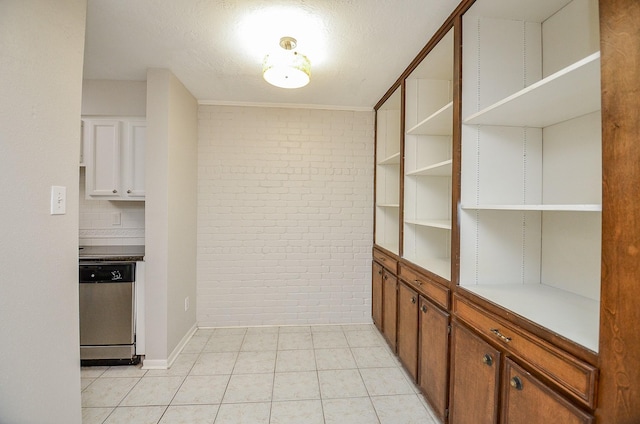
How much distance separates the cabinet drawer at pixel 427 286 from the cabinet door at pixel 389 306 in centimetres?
22

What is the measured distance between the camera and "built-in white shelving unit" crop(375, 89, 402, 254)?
118 inches

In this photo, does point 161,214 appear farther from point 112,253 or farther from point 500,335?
point 500,335

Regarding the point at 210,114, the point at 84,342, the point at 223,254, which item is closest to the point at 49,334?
the point at 84,342

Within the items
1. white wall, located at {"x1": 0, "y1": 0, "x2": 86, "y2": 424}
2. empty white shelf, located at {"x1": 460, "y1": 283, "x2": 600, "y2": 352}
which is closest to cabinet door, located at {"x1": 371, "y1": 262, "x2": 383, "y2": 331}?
empty white shelf, located at {"x1": 460, "y1": 283, "x2": 600, "y2": 352}

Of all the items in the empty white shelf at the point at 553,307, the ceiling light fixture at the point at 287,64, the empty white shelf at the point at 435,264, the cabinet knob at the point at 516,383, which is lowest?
the cabinet knob at the point at 516,383

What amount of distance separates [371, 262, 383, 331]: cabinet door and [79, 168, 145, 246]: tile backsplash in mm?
2445

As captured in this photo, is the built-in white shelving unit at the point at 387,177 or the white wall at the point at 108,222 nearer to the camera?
the white wall at the point at 108,222

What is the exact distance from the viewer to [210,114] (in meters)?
2.98

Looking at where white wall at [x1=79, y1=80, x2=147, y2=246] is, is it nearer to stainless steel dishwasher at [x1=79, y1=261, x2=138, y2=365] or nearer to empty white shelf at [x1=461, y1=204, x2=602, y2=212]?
stainless steel dishwasher at [x1=79, y1=261, x2=138, y2=365]

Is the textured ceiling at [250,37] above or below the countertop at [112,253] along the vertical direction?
above

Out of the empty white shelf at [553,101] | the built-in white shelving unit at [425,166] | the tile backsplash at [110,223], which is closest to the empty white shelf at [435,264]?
the built-in white shelving unit at [425,166]

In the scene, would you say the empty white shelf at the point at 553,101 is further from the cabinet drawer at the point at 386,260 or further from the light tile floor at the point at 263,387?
the light tile floor at the point at 263,387

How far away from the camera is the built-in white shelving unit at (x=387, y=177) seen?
3008mm

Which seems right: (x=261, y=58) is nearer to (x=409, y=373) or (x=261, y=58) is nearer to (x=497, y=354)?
(x=497, y=354)
